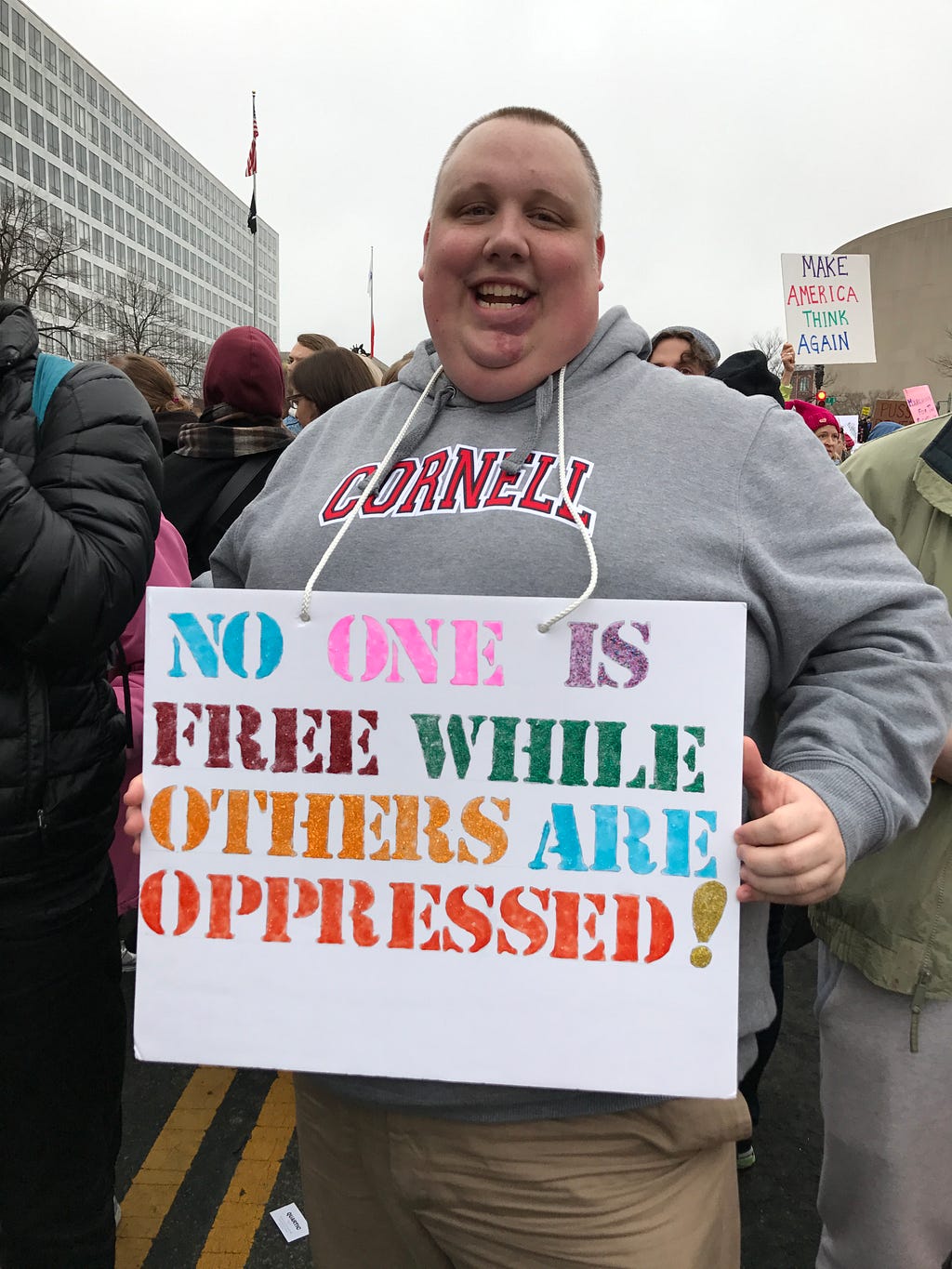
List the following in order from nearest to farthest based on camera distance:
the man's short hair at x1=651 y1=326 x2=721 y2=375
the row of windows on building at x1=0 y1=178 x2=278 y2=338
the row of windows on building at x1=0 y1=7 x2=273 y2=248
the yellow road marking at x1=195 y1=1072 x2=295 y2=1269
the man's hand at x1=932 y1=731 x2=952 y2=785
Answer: the man's hand at x1=932 y1=731 x2=952 y2=785 < the yellow road marking at x1=195 y1=1072 x2=295 y2=1269 < the man's short hair at x1=651 y1=326 x2=721 y2=375 < the row of windows on building at x1=0 y1=7 x2=273 y2=248 < the row of windows on building at x1=0 y1=178 x2=278 y2=338

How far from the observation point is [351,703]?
1031 millimetres

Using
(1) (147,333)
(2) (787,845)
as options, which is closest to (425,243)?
(2) (787,845)

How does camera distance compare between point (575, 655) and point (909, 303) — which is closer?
point (575, 655)

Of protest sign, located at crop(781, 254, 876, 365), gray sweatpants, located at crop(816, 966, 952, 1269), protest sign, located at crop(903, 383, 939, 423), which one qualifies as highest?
protest sign, located at crop(781, 254, 876, 365)

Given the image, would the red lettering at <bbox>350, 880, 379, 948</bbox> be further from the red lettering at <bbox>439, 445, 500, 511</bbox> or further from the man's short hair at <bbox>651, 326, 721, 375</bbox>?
the man's short hair at <bbox>651, 326, 721, 375</bbox>

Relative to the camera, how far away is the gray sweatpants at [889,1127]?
1.50 meters

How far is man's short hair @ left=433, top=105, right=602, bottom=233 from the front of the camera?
117cm

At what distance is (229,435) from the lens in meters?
3.12

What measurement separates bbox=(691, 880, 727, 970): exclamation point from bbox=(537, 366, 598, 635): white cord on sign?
1.11 feet

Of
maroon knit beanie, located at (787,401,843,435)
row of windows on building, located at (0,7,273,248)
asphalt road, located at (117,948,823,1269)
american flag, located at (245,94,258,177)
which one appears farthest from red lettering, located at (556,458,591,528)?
row of windows on building, located at (0,7,273,248)

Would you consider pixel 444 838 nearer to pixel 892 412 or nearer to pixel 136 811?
pixel 136 811

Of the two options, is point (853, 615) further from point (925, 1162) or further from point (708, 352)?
point (708, 352)

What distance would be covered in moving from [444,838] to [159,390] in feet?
11.7

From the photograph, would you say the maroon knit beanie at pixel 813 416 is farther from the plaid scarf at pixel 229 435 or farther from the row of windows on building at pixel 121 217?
the row of windows on building at pixel 121 217
